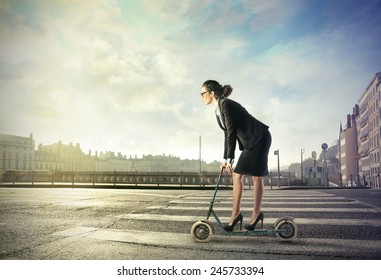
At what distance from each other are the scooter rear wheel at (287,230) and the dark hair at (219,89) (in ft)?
5.54

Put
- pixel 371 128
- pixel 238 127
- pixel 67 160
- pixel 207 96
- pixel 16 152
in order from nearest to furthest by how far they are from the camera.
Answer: pixel 238 127 → pixel 207 96 → pixel 371 128 → pixel 16 152 → pixel 67 160

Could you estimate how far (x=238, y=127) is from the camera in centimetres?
374

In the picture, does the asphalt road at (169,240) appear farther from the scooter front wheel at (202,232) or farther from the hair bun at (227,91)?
the hair bun at (227,91)

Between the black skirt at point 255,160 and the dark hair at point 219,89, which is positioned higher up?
the dark hair at point 219,89

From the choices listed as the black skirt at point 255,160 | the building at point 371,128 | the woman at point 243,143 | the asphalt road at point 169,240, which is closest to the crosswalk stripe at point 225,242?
the asphalt road at point 169,240

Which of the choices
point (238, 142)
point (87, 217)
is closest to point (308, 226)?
point (238, 142)

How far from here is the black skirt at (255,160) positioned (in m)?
3.63

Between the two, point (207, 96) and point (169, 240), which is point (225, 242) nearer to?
point (169, 240)

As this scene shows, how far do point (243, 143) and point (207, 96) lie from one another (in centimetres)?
75

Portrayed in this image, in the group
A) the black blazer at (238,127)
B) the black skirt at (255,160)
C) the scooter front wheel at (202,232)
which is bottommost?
the scooter front wheel at (202,232)

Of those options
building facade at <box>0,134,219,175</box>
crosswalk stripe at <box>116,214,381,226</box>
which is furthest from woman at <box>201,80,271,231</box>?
building facade at <box>0,134,219,175</box>

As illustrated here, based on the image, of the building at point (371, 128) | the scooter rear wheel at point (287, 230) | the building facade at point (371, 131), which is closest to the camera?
the scooter rear wheel at point (287, 230)

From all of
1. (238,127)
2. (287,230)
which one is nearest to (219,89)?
(238,127)

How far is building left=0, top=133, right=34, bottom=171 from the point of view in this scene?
9538 cm
